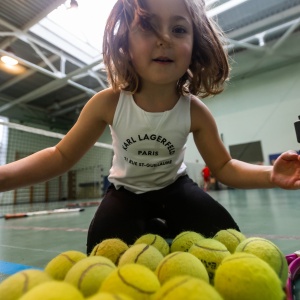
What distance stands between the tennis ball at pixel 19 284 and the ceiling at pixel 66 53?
3.67 meters

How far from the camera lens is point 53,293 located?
0.41m

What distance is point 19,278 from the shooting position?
0.56 m

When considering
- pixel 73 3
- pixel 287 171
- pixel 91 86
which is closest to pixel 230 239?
pixel 287 171

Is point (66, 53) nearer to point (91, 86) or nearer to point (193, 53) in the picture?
point (91, 86)

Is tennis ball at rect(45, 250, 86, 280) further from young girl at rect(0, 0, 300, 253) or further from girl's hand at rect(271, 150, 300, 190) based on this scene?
girl's hand at rect(271, 150, 300, 190)

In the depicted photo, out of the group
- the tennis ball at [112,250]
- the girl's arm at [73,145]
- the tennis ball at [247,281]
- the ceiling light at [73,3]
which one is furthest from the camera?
the ceiling light at [73,3]

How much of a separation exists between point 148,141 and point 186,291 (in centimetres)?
91

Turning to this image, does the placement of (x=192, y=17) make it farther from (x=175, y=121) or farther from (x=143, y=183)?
(x=143, y=183)

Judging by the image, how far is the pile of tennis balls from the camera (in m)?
0.43

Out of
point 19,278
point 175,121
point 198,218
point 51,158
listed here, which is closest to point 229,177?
point 198,218

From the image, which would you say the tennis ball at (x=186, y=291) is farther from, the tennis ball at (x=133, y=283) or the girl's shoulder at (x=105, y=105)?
the girl's shoulder at (x=105, y=105)

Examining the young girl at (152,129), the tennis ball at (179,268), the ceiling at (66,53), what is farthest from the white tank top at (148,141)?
the ceiling at (66,53)

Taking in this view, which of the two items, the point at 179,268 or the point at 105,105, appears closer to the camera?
the point at 179,268

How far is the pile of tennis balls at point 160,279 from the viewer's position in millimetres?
428
